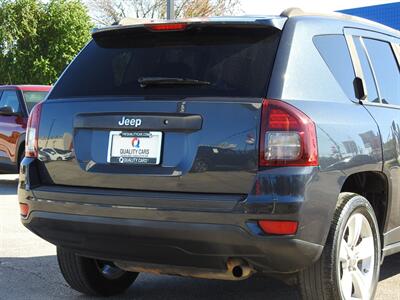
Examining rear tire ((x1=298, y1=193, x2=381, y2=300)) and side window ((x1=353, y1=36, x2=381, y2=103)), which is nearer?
rear tire ((x1=298, y1=193, x2=381, y2=300))

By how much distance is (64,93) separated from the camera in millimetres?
3902

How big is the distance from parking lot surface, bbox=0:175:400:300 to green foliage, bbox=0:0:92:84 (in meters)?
18.7

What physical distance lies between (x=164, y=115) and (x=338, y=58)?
117 cm

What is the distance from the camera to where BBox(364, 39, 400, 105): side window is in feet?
14.1

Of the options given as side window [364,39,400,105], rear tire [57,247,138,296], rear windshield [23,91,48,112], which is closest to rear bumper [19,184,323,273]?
rear tire [57,247,138,296]

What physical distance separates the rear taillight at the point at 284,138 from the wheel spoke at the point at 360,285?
93 cm

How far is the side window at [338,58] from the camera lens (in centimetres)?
369

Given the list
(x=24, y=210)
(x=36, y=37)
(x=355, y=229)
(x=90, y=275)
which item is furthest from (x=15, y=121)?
(x=36, y=37)

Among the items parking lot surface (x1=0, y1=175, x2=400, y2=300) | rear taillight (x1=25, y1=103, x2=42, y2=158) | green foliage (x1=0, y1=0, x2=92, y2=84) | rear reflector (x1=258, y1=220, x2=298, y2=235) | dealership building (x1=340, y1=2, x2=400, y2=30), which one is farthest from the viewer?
dealership building (x1=340, y1=2, x2=400, y2=30)

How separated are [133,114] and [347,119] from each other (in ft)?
4.00

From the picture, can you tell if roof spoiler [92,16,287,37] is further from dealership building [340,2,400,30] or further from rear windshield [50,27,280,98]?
dealership building [340,2,400,30]

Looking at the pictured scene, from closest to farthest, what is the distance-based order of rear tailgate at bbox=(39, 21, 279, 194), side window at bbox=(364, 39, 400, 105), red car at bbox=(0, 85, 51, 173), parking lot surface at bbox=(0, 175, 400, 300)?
1. rear tailgate at bbox=(39, 21, 279, 194)
2. side window at bbox=(364, 39, 400, 105)
3. parking lot surface at bbox=(0, 175, 400, 300)
4. red car at bbox=(0, 85, 51, 173)

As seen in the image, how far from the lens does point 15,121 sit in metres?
10.6

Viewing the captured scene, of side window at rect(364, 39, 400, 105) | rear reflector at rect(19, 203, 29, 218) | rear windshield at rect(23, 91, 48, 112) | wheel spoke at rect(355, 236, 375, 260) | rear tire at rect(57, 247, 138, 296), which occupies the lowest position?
rear tire at rect(57, 247, 138, 296)
